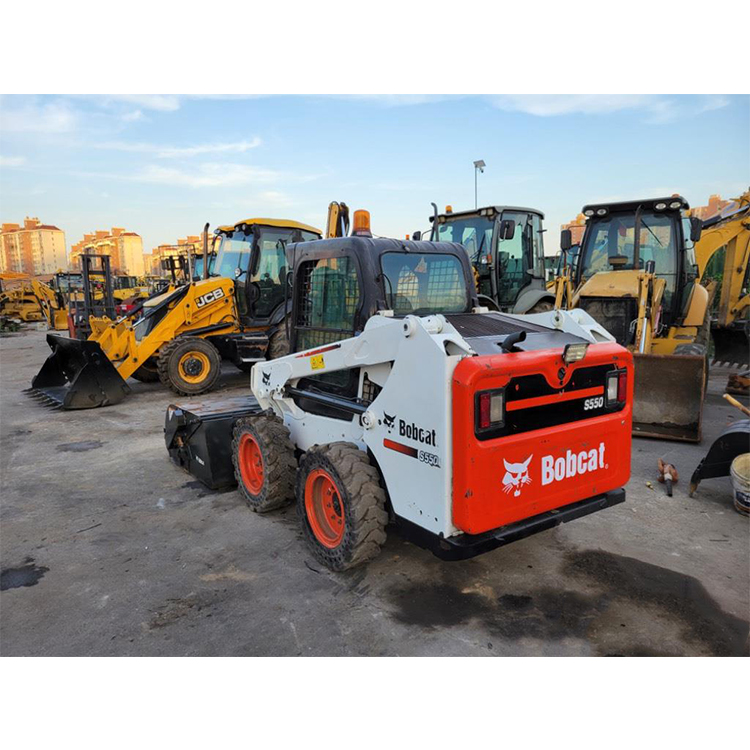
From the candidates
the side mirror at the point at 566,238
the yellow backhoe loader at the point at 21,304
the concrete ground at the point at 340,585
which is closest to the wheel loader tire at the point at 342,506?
the concrete ground at the point at 340,585

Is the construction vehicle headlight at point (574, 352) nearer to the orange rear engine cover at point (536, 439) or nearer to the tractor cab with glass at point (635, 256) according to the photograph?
the orange rear engine cover at point (536, 439)

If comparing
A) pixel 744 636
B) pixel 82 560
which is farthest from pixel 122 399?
pixel 744 636

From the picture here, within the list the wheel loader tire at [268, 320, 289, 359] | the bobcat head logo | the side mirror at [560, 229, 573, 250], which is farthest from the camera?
the wheel loader tire at [268, 320, 289, 359]

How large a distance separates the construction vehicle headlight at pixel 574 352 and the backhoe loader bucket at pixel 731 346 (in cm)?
774

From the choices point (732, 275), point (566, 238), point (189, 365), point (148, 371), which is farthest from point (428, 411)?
point (732, 275)

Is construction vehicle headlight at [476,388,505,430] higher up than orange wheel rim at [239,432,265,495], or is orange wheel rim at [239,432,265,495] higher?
construction vehicle headlight at [476,388,505,430]

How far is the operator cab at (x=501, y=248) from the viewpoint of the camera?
9.27m

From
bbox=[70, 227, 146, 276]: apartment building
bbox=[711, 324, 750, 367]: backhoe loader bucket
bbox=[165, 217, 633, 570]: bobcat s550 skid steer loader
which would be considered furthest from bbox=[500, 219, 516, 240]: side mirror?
bbox=[70, 227, 146, 276]: apartment building

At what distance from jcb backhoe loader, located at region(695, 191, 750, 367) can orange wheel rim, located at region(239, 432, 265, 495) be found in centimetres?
822

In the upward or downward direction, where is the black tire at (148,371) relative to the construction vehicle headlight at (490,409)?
downward

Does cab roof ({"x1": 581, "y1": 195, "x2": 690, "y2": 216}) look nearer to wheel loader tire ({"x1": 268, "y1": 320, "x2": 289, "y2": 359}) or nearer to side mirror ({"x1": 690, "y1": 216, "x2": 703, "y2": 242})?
side mirror ({"x1": 690, "y1": 216, "x2": 703, "y2": 242})

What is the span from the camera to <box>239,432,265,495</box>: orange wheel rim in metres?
4.46

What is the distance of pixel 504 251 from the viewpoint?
9.44 metres

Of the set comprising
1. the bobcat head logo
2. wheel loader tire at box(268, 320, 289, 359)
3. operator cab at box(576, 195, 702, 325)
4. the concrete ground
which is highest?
operator cab at box(576, 195, 702, 325)
